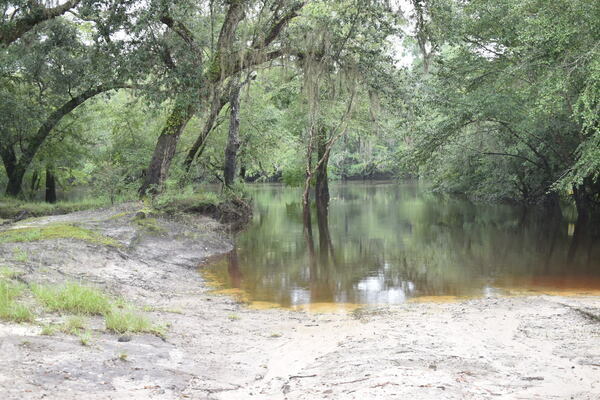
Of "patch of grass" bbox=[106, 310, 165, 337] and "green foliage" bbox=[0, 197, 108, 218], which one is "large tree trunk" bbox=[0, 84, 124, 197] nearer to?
"green foliage" bbox=[0, 197, 108, 218]

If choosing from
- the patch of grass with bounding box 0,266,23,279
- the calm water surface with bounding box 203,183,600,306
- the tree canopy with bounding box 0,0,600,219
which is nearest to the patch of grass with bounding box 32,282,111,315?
the patch of grass with bounding box 0,266,23,279

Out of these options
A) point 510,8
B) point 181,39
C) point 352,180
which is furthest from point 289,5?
point 352,180

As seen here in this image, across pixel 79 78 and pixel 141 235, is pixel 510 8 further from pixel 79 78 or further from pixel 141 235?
pixel 79 78

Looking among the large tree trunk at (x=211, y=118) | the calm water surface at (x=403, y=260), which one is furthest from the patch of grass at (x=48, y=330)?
the large tree trunk at (x=211, y=118)

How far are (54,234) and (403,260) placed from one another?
9.00 metres

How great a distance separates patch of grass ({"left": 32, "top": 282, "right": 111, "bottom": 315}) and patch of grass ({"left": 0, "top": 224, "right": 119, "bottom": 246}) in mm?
4838

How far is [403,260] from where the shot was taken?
50.7 ft

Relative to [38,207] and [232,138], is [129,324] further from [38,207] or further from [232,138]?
[232,138]

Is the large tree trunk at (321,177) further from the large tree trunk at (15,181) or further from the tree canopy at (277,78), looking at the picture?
the large tree trunk at (15,181)

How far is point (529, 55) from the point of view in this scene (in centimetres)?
1662

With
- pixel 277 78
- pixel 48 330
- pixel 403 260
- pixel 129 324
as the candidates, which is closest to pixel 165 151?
pixel 403 260

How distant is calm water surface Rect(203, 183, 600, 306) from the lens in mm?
11648

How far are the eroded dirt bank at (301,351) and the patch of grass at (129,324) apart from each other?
0.54ft

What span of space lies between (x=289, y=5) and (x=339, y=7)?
1.87m
